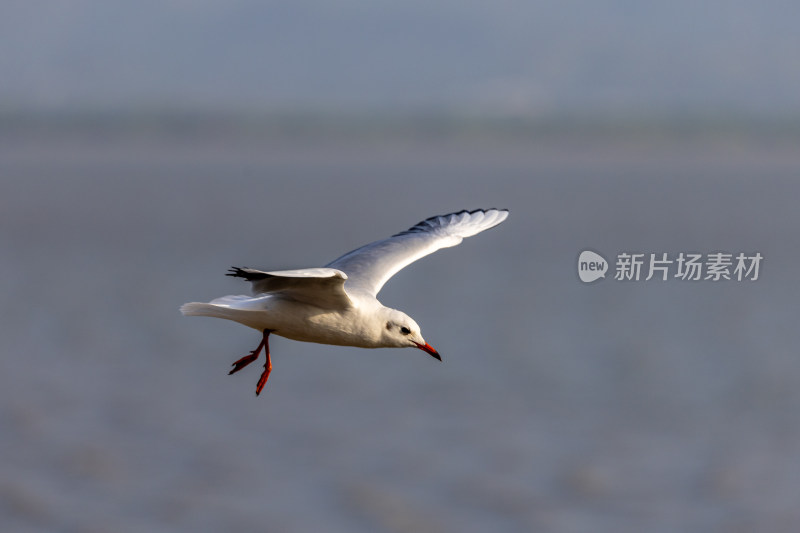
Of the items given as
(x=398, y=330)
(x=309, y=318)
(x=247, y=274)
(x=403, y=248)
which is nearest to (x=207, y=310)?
(x=309, y=318)

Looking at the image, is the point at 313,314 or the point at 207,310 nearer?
the point at 313,314

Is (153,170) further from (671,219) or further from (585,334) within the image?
(585,334)

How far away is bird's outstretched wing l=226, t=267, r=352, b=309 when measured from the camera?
41.3ft

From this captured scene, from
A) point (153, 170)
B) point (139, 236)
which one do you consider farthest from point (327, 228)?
point (153, 170)

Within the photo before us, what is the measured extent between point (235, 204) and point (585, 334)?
59351 mm

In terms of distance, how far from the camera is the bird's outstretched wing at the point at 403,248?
14.9 m

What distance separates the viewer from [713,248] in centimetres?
6284

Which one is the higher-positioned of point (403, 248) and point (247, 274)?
point (403, 248)

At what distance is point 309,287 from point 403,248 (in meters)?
2.81

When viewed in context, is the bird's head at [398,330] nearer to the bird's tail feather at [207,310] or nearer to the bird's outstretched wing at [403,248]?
the bird's outstretched wing at [403,248]

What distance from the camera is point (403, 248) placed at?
15.7 meters

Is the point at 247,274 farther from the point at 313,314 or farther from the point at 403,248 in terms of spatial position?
the point at 403,248

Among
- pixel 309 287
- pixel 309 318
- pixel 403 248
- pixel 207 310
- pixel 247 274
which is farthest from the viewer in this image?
pixel 403 248

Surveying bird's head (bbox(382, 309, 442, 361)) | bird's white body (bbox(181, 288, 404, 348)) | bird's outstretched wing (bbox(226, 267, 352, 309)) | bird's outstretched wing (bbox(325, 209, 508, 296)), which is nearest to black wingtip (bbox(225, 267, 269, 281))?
bird's outstretched wing (bbox(226, 267, 352, 309))
